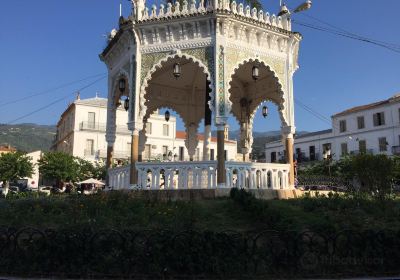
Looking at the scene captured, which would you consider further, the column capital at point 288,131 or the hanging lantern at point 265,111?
the hanging lantern at point 265,111

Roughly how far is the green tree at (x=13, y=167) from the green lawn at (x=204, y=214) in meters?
31.1

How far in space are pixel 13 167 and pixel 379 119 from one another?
4155cm

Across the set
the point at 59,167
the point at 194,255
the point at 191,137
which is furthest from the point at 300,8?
the point at 59,167

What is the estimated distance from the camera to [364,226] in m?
8.53

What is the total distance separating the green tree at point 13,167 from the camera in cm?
3925

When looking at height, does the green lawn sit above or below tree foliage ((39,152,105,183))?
below

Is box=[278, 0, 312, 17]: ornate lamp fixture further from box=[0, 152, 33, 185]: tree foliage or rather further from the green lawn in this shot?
box=[0, 152, 33, 185]: tree foliage

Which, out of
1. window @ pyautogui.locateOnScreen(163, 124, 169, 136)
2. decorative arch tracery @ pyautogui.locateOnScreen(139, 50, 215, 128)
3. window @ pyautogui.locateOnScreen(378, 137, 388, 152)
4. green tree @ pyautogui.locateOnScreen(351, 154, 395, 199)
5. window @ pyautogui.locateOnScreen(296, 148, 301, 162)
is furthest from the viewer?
window @ pyautogui.locateOnScreen(163, 124, 169, 136)

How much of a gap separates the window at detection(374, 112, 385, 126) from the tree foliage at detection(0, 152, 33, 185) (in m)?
40.0

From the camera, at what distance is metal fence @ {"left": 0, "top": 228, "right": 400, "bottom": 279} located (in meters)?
6.14

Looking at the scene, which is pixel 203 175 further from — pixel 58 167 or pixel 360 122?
pixel 360 122

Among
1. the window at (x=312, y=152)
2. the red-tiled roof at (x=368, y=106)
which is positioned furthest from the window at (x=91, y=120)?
the red-tiled roof at (x=368, y=106)

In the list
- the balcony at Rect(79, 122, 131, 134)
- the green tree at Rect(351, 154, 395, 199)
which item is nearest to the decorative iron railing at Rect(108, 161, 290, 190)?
the green tree at Rect(351, 154, 395, 199)

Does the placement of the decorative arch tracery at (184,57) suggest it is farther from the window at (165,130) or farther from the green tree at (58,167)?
the window at (165,130)
